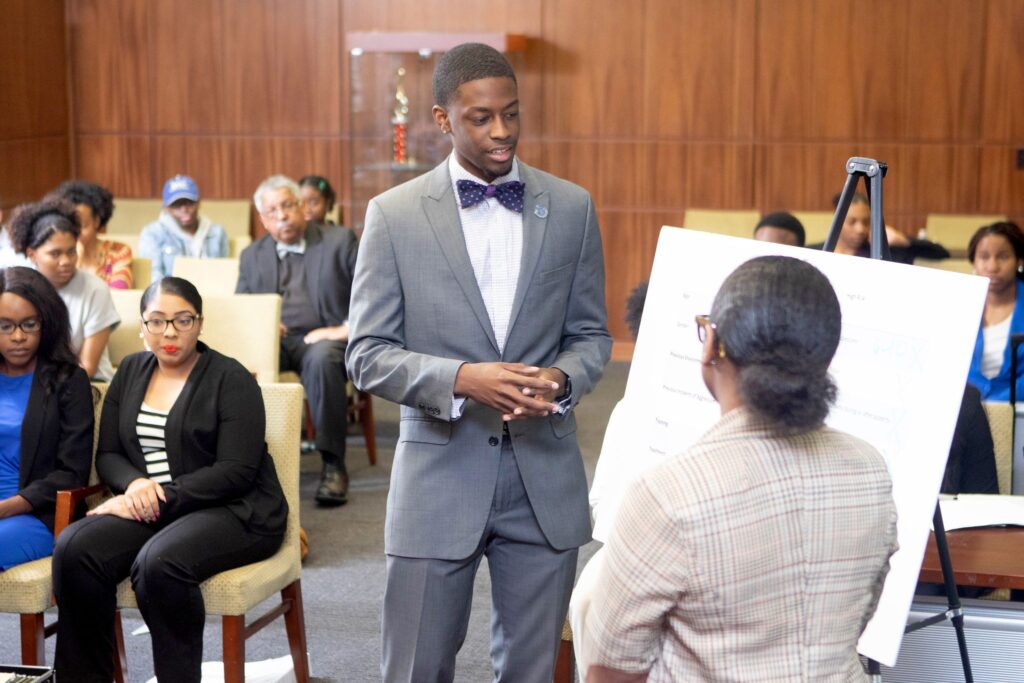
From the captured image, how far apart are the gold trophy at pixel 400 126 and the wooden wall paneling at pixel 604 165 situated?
1.08m

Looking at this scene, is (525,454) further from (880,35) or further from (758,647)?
(880,35)

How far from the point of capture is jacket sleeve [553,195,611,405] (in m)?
2.41

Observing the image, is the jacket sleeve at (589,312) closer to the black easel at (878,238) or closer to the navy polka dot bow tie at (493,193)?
the navy polka dot bow tie at (493,193)

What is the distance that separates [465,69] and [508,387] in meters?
0.59

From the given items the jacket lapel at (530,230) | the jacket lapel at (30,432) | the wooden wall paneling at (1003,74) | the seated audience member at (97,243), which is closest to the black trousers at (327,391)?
the seated audience member at (97,243)

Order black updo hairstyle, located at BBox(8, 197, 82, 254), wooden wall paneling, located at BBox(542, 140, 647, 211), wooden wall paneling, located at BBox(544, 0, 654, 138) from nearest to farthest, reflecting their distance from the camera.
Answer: black updo hairstyle, located at BBox(8, 197, 82, 254) < wooden wall paneling, located at BBox(544, 0, 654, 138) < wooden wall paneling, located at BBox(542, 140, 647, 211)

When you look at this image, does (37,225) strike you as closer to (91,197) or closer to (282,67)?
(91,197)

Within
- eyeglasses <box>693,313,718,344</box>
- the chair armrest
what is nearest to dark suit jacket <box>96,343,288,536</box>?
the chair armrest

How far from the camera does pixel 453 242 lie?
7.62 ft

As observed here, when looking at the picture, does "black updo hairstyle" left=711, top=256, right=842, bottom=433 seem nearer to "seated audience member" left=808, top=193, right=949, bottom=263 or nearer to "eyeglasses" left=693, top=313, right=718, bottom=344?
"eyeglasses" left=693, top=313, right=718, bottom=344

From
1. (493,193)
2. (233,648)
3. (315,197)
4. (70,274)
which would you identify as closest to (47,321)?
(233,648)

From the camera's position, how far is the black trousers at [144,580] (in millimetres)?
3203

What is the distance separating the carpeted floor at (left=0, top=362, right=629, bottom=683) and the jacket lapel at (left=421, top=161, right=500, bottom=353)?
5.49 ft

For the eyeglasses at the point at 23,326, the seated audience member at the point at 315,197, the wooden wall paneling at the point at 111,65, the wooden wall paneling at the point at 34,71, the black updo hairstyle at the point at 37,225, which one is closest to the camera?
the eyeglasses at the point at 23,326
